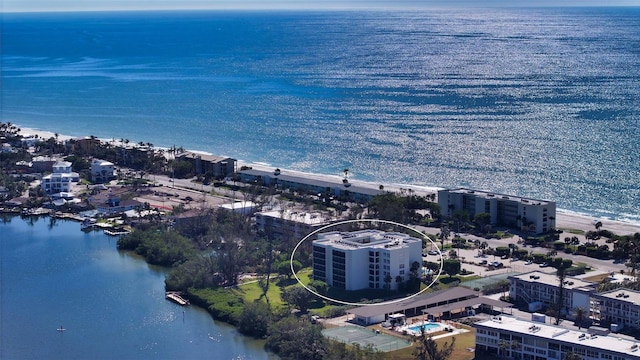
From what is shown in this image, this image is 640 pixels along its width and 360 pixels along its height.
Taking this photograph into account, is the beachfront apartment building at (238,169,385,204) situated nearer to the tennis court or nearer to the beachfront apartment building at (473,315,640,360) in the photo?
the tennis court

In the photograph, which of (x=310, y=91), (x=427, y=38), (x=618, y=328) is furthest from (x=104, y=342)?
(x=427, y=38)

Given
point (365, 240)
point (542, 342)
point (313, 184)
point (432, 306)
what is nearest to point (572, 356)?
point (542, 342)

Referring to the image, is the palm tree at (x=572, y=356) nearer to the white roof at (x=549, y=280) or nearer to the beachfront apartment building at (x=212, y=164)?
the white roof at (x=549, y=280)

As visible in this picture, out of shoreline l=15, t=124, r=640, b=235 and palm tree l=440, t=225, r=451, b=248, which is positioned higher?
shoreline l=15, t=124, r=640, b=235

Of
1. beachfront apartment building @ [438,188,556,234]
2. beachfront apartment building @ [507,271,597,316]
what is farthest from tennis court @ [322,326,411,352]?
beachfront apartment building @ [438,188,556,234]

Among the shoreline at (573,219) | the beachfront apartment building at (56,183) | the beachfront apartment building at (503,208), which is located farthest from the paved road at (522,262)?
the beachfront apartment building at (56,183)

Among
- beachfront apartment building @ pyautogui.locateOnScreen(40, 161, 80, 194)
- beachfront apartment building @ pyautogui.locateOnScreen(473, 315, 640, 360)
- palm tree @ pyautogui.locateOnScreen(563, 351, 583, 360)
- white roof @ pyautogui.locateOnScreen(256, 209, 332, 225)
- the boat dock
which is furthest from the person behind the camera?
beachfront apartment building @ pyautogui.locateOnScreen(40, 161, 80, 194)

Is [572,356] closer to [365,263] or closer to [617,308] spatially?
[617,308]
